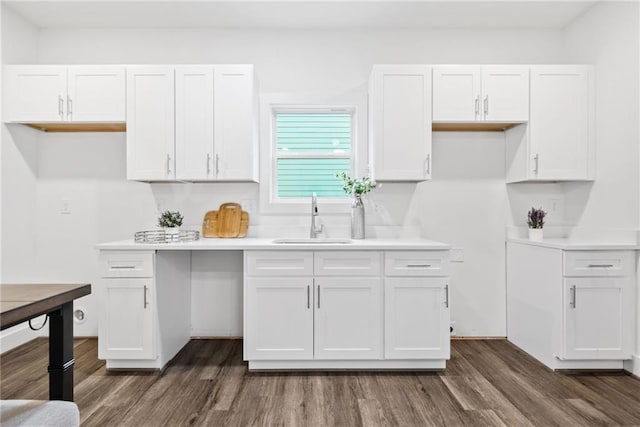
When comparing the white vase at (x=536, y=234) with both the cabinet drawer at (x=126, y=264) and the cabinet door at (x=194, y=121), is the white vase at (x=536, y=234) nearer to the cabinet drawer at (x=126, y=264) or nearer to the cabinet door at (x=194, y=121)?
the cabinet door at (x=194, y=121)

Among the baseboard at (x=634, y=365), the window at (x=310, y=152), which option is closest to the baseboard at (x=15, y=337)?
the window at (x=310, y=152)

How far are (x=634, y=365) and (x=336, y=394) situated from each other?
2066 millimetres

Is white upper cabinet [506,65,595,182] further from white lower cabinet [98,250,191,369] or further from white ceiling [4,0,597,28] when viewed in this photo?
white lower cabinet [98,250,191,369]

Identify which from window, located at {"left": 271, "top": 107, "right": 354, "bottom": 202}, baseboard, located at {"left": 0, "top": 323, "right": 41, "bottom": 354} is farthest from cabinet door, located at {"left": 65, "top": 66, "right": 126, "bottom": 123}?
baseboard, located at {"left": 0, "top": 323, "right": 41, "bottom": 354}

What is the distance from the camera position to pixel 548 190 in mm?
3363

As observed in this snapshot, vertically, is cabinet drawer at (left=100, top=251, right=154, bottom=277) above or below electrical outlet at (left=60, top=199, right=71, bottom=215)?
below

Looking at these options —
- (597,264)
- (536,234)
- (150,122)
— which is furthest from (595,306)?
(150,122)

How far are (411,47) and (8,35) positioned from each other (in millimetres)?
3384

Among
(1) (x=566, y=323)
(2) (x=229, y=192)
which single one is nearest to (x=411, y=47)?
(2) (x=229, y=192)

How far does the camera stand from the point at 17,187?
10.4 feet

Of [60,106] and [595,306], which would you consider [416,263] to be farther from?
[60,106]

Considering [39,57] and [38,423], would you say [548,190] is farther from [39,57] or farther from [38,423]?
[39,57]

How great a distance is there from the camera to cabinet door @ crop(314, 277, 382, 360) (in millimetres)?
2615

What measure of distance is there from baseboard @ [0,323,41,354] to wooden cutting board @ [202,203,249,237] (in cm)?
170
